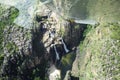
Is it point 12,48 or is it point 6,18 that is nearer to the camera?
point 12,48

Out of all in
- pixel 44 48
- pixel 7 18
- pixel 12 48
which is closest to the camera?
pixel 12 48

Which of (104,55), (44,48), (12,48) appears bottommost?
(44,48)

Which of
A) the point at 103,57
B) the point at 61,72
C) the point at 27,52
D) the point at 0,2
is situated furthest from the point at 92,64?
the point at 0,2

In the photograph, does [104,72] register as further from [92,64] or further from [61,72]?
[61,72]

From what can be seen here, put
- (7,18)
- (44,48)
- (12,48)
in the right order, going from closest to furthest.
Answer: (12,48) < (44,48) < (7,18)

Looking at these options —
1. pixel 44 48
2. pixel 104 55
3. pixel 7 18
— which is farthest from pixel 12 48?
pixel 104 55

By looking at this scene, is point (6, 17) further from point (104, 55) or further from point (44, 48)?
point (104, 55)

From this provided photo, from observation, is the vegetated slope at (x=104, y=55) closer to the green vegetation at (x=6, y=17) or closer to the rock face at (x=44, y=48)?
the rock face at (x=44, y=48)

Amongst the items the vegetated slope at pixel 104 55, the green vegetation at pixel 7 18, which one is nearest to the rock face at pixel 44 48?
the green vegetation at pixel 7 18
